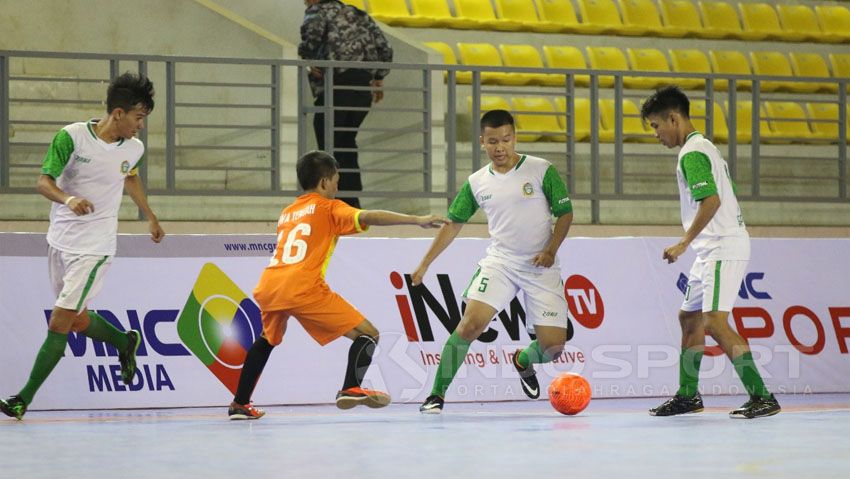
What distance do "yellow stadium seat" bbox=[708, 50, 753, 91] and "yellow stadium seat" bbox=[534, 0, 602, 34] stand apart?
1482mm

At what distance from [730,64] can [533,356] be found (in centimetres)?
881

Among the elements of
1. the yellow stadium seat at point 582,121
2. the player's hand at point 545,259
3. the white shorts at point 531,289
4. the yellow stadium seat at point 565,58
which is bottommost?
the white shorts at point 531,289

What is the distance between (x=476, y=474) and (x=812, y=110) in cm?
1293

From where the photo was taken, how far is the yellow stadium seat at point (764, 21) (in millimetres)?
18172

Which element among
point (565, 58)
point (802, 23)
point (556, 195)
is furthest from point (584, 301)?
point (802, 23)

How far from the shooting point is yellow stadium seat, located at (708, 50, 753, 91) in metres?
17.1

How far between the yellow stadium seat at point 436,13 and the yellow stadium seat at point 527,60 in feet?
2.42

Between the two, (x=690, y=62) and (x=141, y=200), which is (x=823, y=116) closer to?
(x=690, y=62)

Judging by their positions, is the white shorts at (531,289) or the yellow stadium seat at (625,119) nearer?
the white shorts at (531,289)

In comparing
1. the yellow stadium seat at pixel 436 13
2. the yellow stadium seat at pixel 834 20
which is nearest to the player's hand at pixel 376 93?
the yellow stadium seat at pixel 436 13

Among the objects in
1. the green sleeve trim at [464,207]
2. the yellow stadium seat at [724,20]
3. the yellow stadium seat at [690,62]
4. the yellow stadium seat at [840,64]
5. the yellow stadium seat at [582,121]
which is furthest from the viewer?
the yellow stadium seat at [840,64]

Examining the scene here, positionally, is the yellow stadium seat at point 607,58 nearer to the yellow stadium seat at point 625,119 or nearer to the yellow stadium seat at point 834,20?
the yellow stadium seat at point 625,119

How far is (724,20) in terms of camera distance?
18.1 m

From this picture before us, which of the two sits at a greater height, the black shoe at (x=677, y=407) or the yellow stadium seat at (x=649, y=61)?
the yellow stadium seat at (x=649, y=61)
